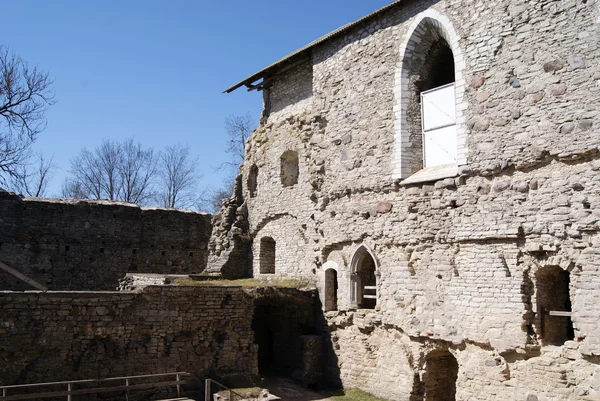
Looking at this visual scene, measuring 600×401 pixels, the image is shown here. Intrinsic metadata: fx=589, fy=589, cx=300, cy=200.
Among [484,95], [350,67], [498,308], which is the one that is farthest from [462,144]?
[350,67]

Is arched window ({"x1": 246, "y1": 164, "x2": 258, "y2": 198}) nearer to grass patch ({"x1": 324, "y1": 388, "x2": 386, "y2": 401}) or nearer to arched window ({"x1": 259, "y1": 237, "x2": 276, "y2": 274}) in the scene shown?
arched window ({"x1": 259, "y1": 237, "x2": 276, "y2": 274})

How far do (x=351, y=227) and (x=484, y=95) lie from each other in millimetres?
4238

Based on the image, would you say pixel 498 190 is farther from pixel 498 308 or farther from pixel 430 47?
pixel 430 47

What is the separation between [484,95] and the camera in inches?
427

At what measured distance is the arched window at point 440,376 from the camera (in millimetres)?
→ 11672

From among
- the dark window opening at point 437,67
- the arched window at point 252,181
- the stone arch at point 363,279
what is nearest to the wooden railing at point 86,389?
the stone arch at point 363,279

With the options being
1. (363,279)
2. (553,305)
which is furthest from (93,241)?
(553,305)

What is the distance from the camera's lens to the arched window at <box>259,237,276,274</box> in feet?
56.5

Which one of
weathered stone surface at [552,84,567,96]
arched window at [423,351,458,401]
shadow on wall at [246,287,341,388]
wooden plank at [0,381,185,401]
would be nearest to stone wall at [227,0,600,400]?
weathered stone surface at [552,84,567,96]

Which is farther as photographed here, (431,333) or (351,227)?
(351,227)

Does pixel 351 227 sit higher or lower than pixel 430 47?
lower

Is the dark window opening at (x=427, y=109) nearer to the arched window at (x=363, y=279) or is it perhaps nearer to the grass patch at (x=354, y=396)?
the arched window at (x=363, y=279)

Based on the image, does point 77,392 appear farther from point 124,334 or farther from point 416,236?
point 416,236

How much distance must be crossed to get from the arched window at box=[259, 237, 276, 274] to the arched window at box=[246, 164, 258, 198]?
1594 millimetres
